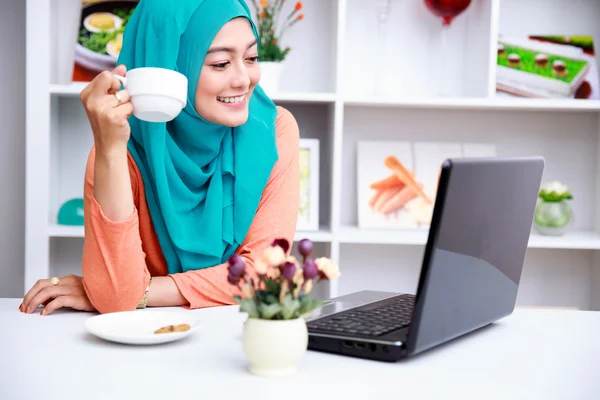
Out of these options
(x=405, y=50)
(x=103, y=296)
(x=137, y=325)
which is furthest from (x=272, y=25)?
(x=137, y=325)

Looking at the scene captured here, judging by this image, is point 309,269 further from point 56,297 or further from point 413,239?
point 413,239

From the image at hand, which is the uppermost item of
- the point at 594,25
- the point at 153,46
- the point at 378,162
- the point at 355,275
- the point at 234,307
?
the point at 594,25

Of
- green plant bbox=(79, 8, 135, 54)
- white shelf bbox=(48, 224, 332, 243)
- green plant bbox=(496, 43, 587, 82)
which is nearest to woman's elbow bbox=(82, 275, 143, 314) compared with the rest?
white shelf bbox=(48, 224, 332, 243)

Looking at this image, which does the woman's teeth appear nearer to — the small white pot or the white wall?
the small white pot

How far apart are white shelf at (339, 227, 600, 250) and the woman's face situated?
2.90 ft

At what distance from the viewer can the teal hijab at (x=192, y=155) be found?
1.50 metres

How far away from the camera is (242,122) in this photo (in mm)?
1559

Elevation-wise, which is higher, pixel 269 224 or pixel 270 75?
pixel 270 75

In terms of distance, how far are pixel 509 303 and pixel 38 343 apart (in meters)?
0.69

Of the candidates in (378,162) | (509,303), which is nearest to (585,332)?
(509,303)

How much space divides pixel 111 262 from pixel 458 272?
623mm

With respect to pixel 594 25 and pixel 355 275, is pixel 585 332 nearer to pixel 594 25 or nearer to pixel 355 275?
pixel 355 275

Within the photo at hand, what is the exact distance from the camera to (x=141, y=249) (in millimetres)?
1271

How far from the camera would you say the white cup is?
3.57 ft
